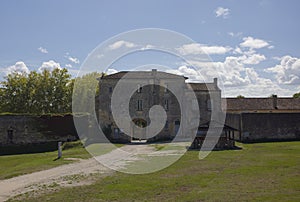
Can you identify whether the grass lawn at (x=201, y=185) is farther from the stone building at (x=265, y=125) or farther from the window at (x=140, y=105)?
the window at (x=140, y=105)

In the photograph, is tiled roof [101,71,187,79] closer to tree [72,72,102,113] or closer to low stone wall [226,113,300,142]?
low stone wall [226,113,300,142]

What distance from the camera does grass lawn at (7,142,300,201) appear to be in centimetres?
975

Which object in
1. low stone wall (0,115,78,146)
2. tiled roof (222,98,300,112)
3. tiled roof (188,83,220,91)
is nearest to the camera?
low stone wall (0,115,78,146)

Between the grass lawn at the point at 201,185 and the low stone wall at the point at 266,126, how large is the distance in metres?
14.7

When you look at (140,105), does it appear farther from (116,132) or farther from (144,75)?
(116,132)

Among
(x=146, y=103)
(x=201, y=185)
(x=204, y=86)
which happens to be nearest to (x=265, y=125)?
(x=204, y=86)

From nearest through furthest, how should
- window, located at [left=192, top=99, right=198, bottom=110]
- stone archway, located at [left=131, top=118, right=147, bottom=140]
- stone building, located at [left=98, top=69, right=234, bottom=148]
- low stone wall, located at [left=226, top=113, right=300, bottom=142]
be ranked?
low stone wall, located at [left=226, top=113, right=300, bottom=142], stone building, located at [left=98, top=69, right=234, bottom=148], stone archway, located at [left=131, top=118, right=147, bottom=140], window, located at [left=192, top=99, right=198, bottom=110]

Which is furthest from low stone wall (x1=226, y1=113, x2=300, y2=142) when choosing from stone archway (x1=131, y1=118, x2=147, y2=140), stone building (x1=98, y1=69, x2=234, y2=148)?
stone archway (x1=131, y1=118, x2=147, y2=140)

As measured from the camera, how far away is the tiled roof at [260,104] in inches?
1700

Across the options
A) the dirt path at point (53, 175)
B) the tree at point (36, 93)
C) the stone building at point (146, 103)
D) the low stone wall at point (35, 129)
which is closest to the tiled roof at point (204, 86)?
the stone building at point (146, 103)

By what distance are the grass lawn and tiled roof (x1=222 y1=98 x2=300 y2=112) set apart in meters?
27.9

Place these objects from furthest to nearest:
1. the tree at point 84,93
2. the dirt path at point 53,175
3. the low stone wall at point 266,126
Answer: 1. the tree at point 84,93
2. the low stone wall at point 266,126
3. the dirt path at point 53,175

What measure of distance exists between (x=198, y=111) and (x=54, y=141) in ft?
50.9

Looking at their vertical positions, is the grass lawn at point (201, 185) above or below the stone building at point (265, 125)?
below
